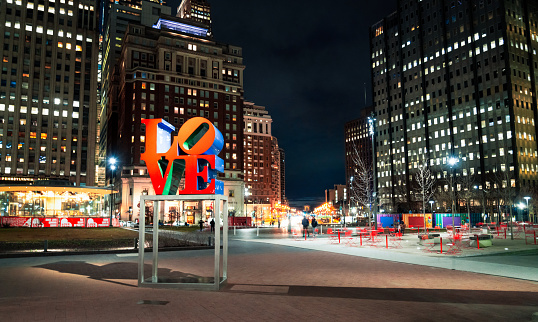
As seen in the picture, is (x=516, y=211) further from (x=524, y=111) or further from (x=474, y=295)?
(x=474, y=295)

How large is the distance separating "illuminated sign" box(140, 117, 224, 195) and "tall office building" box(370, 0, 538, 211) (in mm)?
103081

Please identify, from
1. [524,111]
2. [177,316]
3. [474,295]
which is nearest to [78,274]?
[177,316]

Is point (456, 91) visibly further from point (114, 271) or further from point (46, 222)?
point (114, 271)

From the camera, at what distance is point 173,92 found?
378 ft

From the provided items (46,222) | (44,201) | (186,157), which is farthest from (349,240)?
(44,201)

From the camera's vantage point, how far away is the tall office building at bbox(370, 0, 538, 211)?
354 feet

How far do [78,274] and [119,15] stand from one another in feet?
667

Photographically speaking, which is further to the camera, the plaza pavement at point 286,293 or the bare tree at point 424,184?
the bare tree at point 424,184

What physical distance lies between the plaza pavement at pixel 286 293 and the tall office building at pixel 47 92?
403ft

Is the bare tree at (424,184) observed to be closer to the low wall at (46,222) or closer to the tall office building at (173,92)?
the low wall at (46,222)

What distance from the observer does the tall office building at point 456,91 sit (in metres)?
108

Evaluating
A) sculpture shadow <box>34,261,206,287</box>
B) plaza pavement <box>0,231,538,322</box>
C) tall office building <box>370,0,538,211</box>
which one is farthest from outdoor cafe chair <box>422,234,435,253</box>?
tall office building <box>370,0,538,211</box>

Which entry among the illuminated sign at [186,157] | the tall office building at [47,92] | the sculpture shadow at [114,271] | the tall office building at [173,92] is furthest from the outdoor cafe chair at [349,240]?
the tall office building at [47,92]

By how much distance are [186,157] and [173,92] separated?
10790cm
